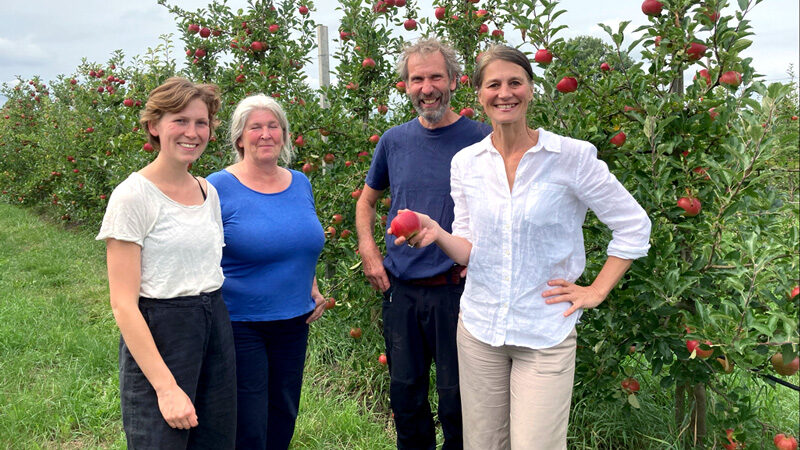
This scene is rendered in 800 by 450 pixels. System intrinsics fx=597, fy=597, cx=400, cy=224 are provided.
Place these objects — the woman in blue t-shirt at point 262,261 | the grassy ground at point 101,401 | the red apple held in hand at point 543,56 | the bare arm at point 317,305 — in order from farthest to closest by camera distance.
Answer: the grassy ground at point 101,401 < the bare arm at point 317,305 < the red apple held in hand at point 543,56 < the woman in blue t-shirt at point 262,261

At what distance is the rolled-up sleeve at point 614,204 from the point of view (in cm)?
170

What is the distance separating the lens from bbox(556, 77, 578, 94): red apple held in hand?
221 cm

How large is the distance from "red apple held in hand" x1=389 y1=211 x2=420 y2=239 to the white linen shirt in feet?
0.68

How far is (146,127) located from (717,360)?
1988mm

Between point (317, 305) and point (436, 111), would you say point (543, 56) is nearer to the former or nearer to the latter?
point (436, 111)

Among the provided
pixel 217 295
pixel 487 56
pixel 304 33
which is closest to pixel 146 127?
pixel 217 295

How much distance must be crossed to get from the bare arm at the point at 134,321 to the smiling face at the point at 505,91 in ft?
3.53

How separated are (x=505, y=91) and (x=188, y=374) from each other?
1226 millimetres

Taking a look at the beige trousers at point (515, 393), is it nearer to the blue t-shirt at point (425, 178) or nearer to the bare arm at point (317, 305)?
the blue t-shirt at point (425, 178)

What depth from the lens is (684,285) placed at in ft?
6.28

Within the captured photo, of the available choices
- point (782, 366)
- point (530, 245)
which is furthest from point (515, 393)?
point (782, 366)

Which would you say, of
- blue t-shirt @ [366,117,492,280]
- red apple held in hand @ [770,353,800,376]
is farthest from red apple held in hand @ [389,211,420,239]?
red apple held in hand @ [770,353,800,376]

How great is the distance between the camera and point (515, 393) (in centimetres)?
175

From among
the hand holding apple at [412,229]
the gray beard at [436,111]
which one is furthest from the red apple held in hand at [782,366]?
the gray beard at [436,111]
